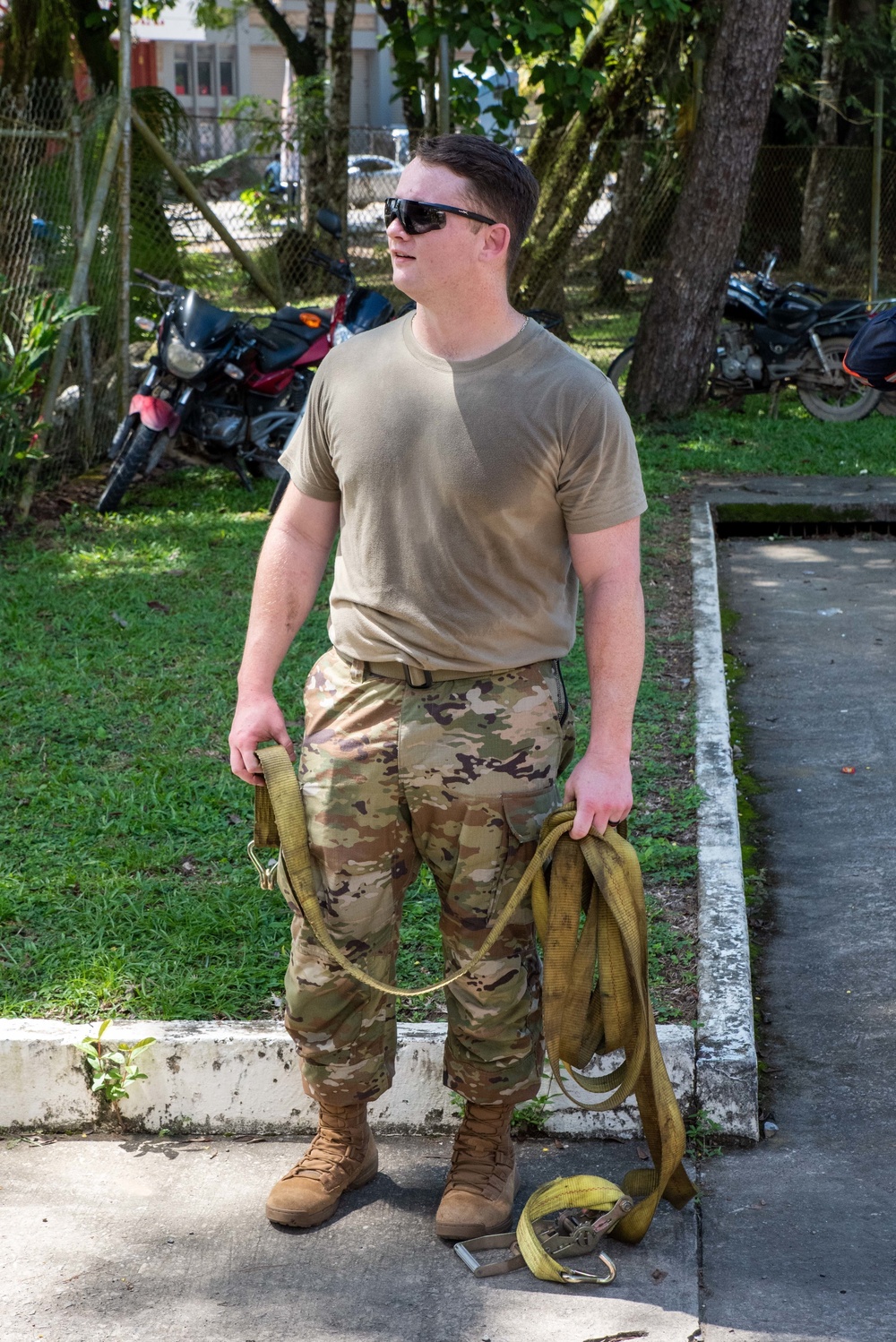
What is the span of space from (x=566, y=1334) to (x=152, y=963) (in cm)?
150

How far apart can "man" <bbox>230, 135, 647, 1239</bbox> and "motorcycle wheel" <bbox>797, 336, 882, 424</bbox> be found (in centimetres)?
934

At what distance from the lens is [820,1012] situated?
370cm

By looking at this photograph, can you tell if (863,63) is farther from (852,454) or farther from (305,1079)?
(305,1079)

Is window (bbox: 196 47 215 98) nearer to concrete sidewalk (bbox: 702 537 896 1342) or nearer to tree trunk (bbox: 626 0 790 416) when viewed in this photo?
tree trunk (bbox: 626 0 790 416)

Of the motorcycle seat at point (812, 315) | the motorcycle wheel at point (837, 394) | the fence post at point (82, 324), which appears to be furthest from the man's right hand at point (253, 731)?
the motorcycle seat at point (812, 315)

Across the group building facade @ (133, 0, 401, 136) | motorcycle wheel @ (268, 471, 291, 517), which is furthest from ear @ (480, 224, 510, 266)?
building facade @ (133, 0, 401, 136)

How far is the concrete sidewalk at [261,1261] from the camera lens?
2.64 m

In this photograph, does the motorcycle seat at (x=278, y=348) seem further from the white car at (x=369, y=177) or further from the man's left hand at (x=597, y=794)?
the man's left hand at (x=597, y=794)

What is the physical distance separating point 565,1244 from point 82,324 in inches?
287

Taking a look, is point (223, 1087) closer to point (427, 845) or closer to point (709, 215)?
point (427, 845)

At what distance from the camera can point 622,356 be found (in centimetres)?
1176

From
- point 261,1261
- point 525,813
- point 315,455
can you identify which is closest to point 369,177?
point 315,455

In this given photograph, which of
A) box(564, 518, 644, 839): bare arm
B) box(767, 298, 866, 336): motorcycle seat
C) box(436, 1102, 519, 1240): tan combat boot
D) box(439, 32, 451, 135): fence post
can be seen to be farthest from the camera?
box(767, 298, 866, 336): motorcycle seat

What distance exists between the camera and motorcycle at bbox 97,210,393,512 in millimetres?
8328
